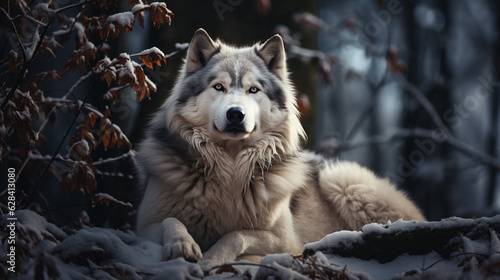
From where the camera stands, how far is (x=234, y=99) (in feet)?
11.1

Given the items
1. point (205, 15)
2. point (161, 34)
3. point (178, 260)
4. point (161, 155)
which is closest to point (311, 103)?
point (205, 15)

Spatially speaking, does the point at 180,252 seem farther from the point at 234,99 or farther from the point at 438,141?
the point at 438,141

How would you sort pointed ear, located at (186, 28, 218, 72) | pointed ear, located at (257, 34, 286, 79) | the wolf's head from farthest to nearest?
pointed ear, located at (257, 34, 286, 79) < pointed ear, located at (186, 28, 218, 72) < the wolf's head

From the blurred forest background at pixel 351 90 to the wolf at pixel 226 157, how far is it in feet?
1.54

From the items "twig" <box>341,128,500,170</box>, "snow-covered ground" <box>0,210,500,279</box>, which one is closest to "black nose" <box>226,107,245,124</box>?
"snow-covered ground" <box>0,210,500,279</box>

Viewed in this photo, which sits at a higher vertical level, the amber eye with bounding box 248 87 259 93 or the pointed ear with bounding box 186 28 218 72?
the pointed ear with bounding box 186 28 218 72

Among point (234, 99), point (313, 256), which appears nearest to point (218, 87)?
point (234, 99)

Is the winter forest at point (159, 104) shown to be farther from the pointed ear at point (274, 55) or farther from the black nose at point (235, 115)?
the pointed ear at point (274, 55)

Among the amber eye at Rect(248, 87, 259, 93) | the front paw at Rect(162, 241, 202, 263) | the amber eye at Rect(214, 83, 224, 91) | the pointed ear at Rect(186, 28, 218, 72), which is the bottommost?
the front paw at Rect(162, 241, 202, 263)

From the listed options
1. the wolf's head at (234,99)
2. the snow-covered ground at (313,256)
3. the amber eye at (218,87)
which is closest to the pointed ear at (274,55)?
the wolf's head at (234,99)

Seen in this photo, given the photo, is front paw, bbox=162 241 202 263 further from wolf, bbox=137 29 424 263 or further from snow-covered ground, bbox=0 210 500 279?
wolf, bbox=137 29 424 263

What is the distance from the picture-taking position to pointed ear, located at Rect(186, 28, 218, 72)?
149 inches

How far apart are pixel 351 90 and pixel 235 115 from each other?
17267mm

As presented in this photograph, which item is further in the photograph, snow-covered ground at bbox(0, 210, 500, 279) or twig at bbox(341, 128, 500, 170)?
twig at bbox(341, 128, 500, 170)
